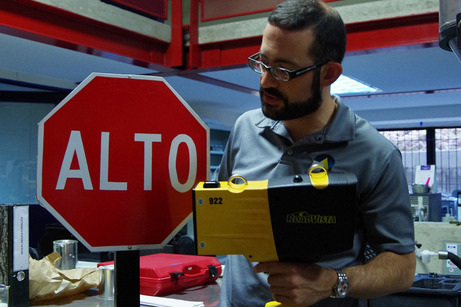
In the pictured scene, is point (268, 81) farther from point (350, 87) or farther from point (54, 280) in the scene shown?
point (350, 87)

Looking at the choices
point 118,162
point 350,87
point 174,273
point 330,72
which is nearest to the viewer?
point 118,162

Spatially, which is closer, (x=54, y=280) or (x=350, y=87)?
(x=54, y=280)

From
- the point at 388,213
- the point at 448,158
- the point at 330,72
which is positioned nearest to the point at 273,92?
the point at 330,72

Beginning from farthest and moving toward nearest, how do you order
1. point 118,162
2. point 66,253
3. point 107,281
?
point 66,253, point 107,281, point 118,162

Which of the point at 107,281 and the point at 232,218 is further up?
the point at 232,218

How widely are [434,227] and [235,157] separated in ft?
8.54

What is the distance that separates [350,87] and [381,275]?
6463 mm

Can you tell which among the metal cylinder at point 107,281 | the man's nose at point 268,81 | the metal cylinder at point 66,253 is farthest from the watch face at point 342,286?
the metal cylinder at point 66,253

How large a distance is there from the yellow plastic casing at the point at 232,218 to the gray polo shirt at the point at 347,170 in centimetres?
32

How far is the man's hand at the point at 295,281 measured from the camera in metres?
0.93

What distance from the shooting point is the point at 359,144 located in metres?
1.15

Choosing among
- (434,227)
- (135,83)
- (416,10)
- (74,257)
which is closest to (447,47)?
(135,83)

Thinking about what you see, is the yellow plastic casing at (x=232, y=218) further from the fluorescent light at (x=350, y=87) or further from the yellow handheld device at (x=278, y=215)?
the fluorescent light at (x=350, y=87)

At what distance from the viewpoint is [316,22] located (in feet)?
3.82
